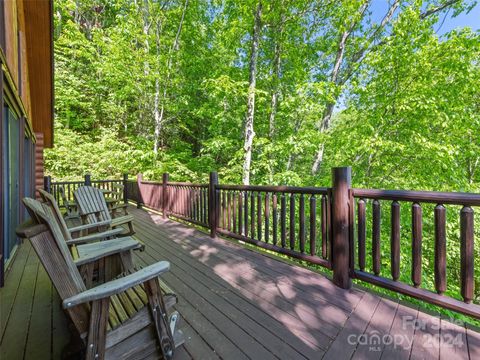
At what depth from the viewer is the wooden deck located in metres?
1.37

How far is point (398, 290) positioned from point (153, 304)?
5.98 ft

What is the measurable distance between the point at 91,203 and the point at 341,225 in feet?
10.4

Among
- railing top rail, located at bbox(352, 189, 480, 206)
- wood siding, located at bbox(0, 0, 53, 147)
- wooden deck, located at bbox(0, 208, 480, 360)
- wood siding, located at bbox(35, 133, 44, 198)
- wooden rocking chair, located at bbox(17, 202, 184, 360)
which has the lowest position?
wooden deck, located at bbox(0, 208, 480, 360)

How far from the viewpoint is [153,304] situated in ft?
3.89

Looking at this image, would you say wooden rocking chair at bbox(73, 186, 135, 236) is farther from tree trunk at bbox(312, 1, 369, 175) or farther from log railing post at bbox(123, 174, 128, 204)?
tree trunk at bbox(312, 1, 369, 175)

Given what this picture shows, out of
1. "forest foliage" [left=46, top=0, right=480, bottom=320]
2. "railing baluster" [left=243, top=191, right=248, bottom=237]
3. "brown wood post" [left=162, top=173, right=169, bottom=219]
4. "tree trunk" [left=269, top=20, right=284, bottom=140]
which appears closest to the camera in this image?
"railing baluster" [left=243, top=191, right=248, bottom=237]

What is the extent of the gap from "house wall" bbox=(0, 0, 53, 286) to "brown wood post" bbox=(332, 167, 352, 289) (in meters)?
3.05

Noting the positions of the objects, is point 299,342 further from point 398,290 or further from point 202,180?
point 202,180

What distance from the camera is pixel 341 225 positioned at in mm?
2055

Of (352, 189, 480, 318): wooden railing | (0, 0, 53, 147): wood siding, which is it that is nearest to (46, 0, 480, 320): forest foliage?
(0, 0, 53, 147): wood siding

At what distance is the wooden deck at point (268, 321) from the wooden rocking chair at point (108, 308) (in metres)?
0.25

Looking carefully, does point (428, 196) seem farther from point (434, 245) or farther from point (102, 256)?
point (102, 256)

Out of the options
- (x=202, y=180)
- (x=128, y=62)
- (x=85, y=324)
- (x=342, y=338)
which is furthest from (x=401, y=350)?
(x=128, y=62)

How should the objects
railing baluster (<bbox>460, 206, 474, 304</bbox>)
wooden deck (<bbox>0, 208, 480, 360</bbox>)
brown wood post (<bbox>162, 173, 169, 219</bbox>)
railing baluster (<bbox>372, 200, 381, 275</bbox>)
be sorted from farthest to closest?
brown wood post (<bbox>162, 173, 169, 219</bbox>) < railing baluster (<bbox>372, 200, 381, 275</bbox>) < railing baluster (<bbox>460, 206, 474, 304</bbox>) < wooden deck (<bbox>0, 208, 480, 360</bbox>)
